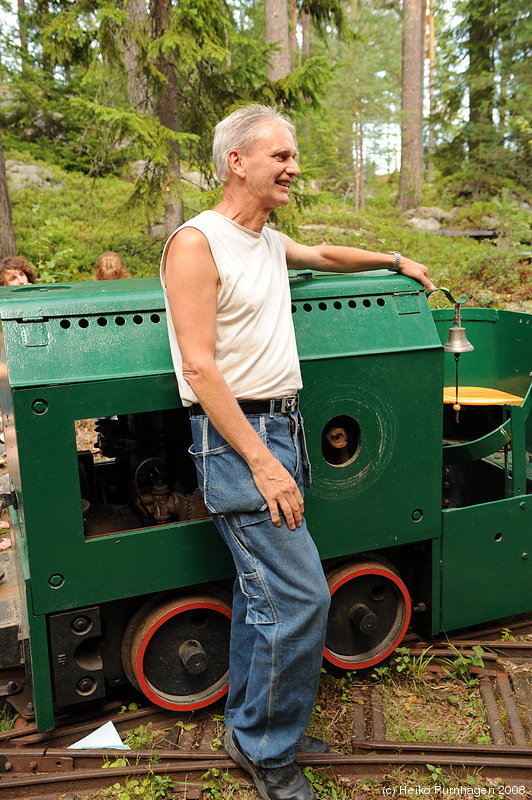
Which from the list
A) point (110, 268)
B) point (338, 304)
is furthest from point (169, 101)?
point (338, 304)

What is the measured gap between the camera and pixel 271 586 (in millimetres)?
2281

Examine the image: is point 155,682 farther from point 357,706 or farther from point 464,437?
point 464,437

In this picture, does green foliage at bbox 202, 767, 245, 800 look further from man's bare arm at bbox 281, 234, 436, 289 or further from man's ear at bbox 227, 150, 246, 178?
man's ear at bbox 227, 150, 246, 178

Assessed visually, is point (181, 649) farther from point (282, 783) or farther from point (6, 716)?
point (6, 716)

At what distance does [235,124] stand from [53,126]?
55.0 ft

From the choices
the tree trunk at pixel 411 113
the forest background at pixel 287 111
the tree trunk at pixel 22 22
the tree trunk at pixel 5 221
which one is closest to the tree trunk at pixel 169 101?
the forest background at pixel 287 111

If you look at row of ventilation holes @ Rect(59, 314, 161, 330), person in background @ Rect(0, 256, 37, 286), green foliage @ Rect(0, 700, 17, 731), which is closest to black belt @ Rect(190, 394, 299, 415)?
row of ventilation holes @ Rect(59, 314, 161, 330)

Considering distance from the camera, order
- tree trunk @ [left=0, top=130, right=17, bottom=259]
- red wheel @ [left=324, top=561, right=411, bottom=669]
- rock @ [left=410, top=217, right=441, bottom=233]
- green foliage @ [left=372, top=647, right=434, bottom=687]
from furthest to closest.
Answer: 1. rock @ [left=410, top=217, right=441, bottom=233]
2. tree trunk @ [left=0, top=130, right=17, bottom=259]
3. green foliage @ [left=372, top=647, right=434, bottom=687]
4. red wheel @ [left=324, top=561, right=411, bottom=669]

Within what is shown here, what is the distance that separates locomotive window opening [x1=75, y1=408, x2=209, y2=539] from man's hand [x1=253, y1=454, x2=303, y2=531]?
663 mm

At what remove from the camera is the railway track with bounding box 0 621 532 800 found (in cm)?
254

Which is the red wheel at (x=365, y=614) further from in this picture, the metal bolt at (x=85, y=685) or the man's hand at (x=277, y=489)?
the metal bolt at (x=85, y=685)

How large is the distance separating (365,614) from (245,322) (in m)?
1.55

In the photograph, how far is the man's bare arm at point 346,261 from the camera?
290 centimetres

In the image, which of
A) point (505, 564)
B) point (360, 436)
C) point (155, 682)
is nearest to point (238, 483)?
point (360, 436)
